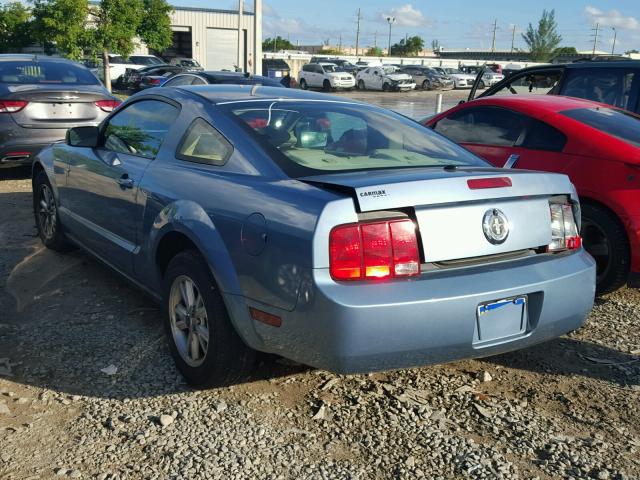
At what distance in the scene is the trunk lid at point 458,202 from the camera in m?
3.03

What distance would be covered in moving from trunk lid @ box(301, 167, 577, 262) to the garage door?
53325mm

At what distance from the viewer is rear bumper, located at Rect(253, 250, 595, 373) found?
2.90 m

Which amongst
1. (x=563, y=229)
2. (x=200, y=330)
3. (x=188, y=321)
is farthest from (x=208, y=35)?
(x=563, y=229)

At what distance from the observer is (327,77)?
3956 centimetres

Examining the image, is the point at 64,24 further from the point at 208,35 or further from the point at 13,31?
the point at 208,35

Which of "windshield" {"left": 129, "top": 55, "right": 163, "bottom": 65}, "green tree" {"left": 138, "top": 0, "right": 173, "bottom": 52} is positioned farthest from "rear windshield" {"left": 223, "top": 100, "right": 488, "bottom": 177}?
"windshield" {"left": 129, "top": 55, "right": 163, "bottom": 65}

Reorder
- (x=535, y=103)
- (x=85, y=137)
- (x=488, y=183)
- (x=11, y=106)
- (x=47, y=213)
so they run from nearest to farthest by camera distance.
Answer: (x=488, y=183) < (x=85, y=137) < (x=535, y=103) < (x=47, y=213) < (x=11, y=106)

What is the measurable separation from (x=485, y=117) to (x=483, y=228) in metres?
3.26

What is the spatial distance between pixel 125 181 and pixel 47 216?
2.12 metres

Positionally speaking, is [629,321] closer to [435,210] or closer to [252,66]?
[435,210]

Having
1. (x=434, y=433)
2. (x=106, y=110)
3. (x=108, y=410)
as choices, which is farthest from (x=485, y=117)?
(x=106, y=110)

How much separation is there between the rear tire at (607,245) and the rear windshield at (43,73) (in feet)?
22.8

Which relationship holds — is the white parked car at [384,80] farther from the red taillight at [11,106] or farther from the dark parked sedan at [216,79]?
the red taillight at [11,106]

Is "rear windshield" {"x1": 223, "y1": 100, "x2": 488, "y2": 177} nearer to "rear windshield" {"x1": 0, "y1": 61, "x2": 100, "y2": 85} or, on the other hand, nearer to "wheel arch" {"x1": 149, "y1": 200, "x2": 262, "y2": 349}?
"wheel arch" {"x1": 149, "y1": 200, "x2": 262, "y2": 349}
